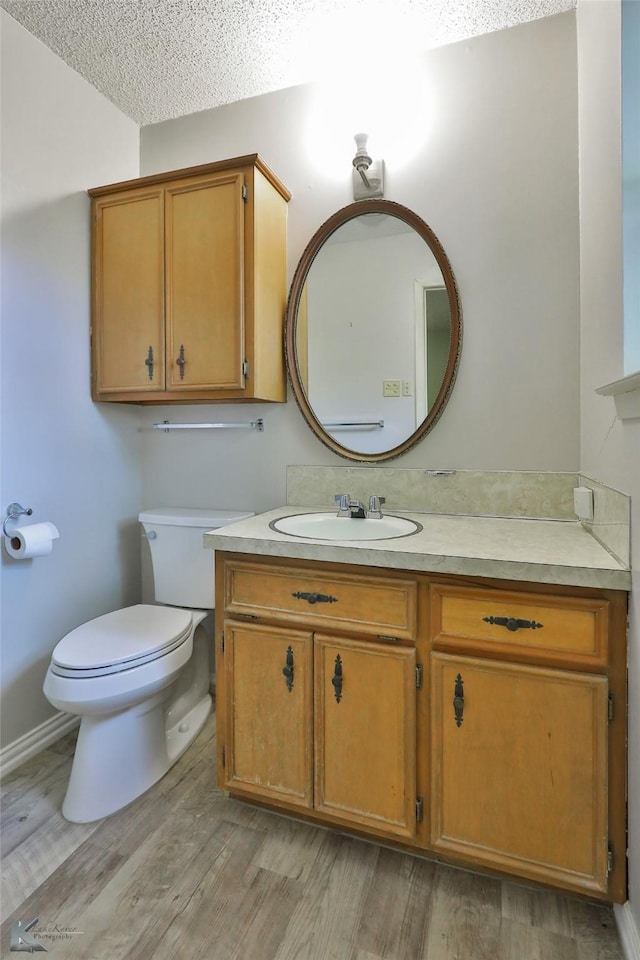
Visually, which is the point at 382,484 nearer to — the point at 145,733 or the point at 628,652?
the point at 628,652

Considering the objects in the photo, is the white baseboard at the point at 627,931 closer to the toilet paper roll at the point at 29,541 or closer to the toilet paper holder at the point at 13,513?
the toilet paper roll at the point at 29,541

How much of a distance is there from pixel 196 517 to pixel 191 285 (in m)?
0.88

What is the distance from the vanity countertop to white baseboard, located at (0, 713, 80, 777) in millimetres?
1099

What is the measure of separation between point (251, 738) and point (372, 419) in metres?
1.13

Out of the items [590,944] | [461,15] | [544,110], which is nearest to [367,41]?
[461,15]

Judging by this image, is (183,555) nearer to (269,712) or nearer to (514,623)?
(269,712)

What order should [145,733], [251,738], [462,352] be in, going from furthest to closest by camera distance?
1. [462,352]
2. [145,733]
3. [251,738]

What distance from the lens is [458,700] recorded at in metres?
1.17

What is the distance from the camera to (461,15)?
1588 mm

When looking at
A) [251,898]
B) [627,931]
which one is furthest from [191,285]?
[627,931]

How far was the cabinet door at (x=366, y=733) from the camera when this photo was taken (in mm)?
1229

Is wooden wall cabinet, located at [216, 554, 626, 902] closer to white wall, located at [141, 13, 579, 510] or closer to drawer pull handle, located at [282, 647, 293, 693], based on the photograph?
drawer pull handle, located at [282, 647, 293, 693]

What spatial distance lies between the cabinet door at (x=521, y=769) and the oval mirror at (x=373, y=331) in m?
0.88

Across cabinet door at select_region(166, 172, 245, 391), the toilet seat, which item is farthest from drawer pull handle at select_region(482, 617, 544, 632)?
cabinet door at select_region(166, 172, 245, 391)
